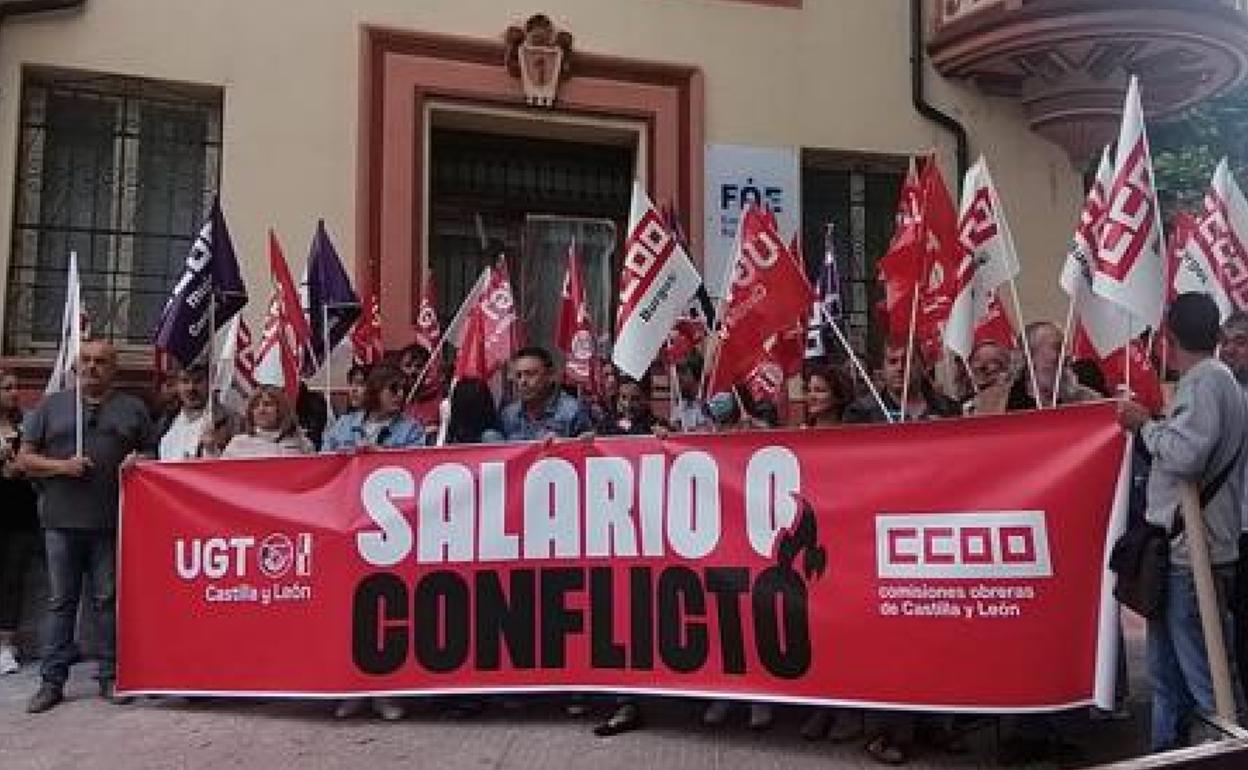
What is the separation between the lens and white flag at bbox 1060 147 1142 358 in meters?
Answer: 5.50

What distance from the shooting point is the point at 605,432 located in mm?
7246

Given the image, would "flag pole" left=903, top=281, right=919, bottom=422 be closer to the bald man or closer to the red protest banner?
the red protest banner

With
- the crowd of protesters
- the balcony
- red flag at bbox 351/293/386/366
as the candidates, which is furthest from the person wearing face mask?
the balcony

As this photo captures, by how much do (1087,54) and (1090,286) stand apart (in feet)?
20.5

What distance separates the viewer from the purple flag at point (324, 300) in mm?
8859

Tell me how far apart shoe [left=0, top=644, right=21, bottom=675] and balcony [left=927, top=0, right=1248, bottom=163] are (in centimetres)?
832

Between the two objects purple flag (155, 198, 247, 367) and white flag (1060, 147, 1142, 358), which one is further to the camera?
purple flag (155, 198, 247, 367)

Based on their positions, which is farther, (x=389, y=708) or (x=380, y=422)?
(x=380, y=422)

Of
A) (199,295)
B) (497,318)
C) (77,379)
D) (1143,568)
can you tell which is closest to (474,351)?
(497,318)

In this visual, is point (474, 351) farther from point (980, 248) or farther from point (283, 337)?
point (980, 248)

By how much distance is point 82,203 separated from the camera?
10.1 metres

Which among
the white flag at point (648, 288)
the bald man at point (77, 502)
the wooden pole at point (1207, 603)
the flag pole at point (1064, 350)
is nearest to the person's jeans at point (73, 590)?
the bald man at point (77, 502)

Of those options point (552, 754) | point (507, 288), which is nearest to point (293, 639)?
point (552, 754)

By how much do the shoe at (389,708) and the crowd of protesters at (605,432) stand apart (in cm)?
1
